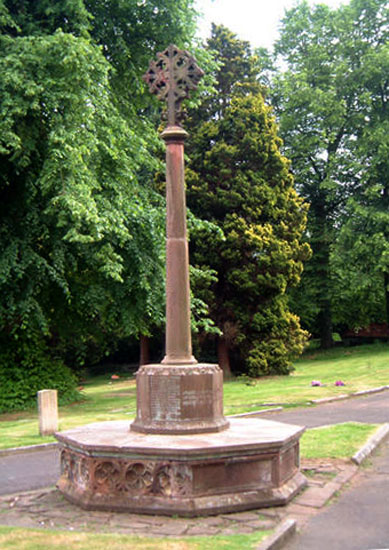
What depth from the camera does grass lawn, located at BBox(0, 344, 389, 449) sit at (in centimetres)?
1354

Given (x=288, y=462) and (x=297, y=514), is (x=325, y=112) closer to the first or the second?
(x=288, y=462)

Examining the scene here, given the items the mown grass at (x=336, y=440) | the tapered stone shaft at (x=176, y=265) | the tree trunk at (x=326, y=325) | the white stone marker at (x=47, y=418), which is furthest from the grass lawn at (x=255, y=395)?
the tree trunk at (x=326, y=325)

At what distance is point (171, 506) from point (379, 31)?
1370 inches

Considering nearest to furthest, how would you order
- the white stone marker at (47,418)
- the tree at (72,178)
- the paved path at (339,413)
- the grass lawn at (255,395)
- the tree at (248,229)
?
1. the white stone marker at (47,418)
2. the paved path at (339,413)
3. the tree at (72,178)
4. the grass lawn at (255,395)
5. the tree at (248,229)

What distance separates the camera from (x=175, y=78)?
325 inches

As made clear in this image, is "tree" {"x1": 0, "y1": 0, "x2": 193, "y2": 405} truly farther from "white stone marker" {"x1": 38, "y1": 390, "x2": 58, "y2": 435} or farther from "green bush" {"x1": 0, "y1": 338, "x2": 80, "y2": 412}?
"white stone marker" {"x1": 38, "y1": 390, "x2": 58, "y2": 435}

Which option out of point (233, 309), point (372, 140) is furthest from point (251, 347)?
point (372, 140)

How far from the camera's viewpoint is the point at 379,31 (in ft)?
115

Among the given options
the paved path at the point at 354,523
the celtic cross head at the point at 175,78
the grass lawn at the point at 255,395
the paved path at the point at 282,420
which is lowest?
the grass lawn at the point at 255,395

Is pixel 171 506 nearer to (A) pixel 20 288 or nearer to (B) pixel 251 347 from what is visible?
(A) pixel 20 288

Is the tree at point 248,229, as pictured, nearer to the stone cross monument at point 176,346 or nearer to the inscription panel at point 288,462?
the stone cross monument at point 176,346

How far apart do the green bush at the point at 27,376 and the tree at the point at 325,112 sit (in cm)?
1877

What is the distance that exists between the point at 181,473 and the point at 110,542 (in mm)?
1178

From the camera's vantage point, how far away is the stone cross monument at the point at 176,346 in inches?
286
